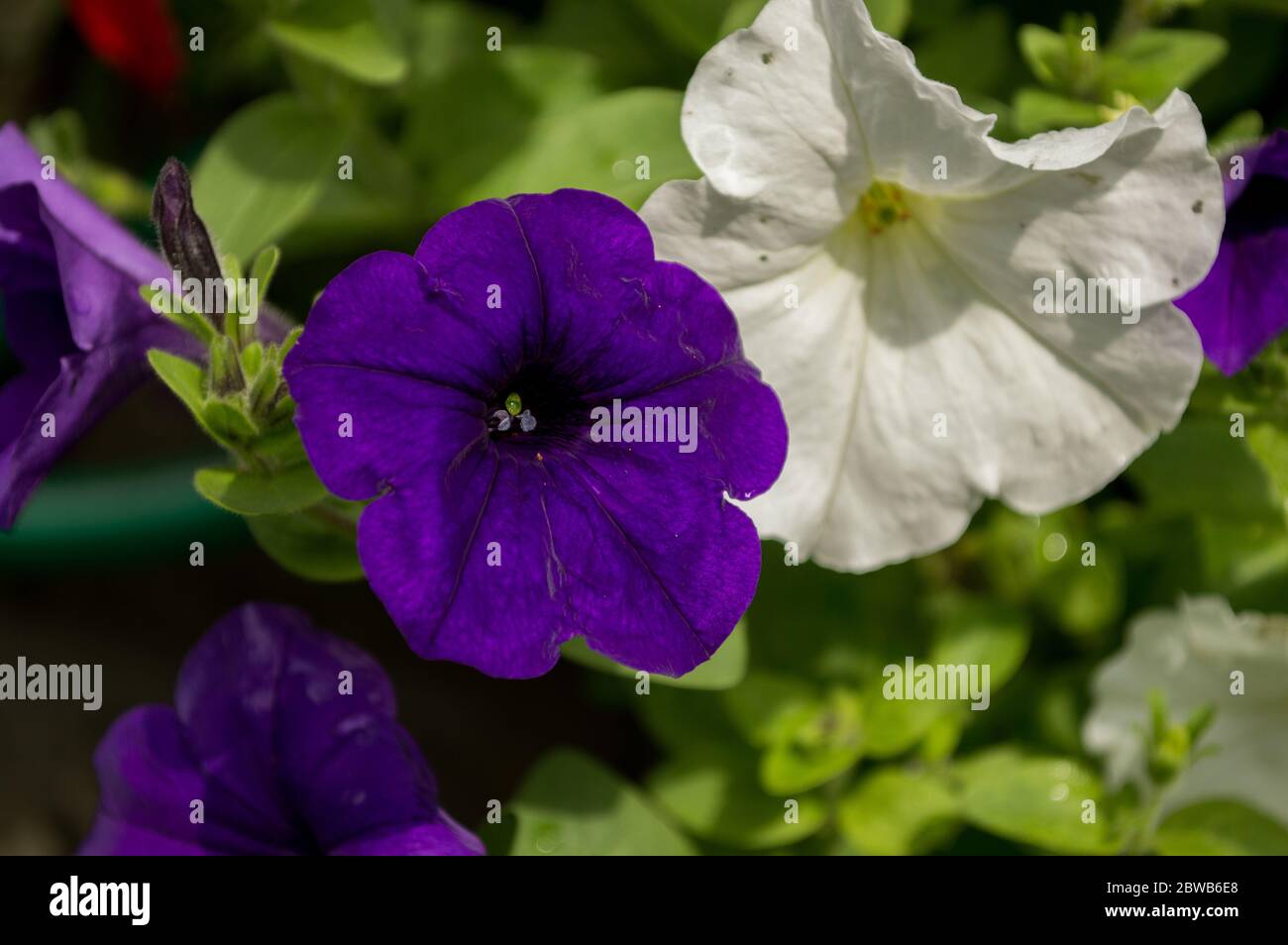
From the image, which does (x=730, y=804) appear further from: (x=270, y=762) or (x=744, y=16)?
(x=744, y=16)

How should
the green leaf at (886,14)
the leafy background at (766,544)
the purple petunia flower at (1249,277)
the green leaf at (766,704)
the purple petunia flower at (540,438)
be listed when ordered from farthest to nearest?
the green leaf at (766,704), the leafy background at (766,544), the green leaf at (886,14), the purple petunia flower at (1249,277), the purple petunia flower at (540,438)

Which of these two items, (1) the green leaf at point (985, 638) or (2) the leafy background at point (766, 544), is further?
(1) the green leaf at point (985, 638)

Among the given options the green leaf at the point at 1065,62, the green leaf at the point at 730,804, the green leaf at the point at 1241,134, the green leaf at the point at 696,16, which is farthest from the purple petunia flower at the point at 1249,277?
the green leaf at the point at 730,804

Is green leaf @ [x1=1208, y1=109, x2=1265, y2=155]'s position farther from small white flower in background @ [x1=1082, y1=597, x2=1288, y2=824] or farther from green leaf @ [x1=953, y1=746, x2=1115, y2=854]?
green leaf @ [x1=953, y1=746, x2=1115, y2=854]

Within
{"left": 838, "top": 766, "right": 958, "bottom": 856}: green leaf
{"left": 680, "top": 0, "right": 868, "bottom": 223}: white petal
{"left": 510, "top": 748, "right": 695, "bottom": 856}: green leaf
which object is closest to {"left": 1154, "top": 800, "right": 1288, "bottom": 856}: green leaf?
{"left": 838, "top": 766, "right": 958, "bottom": 856}: green leaf

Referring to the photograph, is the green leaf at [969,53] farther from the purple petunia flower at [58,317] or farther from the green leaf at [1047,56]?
the purple petunia flower at [58,317]

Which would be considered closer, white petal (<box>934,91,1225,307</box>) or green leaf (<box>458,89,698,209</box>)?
white petal (<box>934,91,1225,307</box>)

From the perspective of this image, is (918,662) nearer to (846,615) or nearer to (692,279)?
(846,615)

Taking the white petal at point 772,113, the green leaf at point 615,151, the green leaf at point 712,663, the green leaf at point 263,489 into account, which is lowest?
the green leaf at point 712,663
